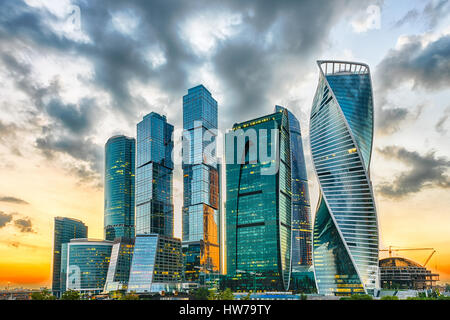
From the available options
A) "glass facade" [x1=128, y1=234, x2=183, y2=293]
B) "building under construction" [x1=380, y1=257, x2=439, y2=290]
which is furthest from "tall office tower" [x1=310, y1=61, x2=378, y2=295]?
"glass facade" [x1=128, y1=234, x2=183, y2=293]

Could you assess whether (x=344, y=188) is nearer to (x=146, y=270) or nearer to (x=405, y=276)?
(x=405, y=276)

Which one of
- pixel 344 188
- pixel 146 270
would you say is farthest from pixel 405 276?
pixel 146 270

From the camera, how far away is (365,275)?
15088cm

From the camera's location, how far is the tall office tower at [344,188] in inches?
5984

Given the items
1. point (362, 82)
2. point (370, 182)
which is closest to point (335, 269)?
point (370, 182)

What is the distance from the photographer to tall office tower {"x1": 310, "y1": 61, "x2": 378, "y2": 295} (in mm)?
152000

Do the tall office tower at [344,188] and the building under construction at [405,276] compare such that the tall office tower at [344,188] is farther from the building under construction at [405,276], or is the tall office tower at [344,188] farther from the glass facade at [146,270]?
the glass facade at [146,270]

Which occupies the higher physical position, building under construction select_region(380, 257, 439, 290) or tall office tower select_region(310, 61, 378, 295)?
tall office tower select_region(310, 61, 378, 295)

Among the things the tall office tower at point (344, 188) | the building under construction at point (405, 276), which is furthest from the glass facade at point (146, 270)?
the building under construction at point (405, 276)

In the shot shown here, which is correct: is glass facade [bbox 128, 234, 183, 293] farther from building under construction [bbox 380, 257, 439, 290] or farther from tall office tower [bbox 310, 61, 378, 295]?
building under construction [bbox 380, 257, 439, 290]

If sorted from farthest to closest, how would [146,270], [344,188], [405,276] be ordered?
[146,270] → [405,276] → [344,188]

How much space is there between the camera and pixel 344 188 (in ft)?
504

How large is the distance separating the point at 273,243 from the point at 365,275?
5592 centimetres
